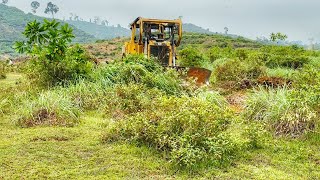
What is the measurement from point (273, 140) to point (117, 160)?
242 cm

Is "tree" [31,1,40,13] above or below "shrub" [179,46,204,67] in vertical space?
above

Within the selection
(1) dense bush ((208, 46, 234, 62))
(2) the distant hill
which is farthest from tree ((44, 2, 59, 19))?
(1) dense bush ((208, 46, 234, 62))

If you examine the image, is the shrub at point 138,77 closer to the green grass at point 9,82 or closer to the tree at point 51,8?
the green grass at point 9,82

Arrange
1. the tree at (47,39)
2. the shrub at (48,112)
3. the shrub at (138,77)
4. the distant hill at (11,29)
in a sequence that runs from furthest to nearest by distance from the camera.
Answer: the distant hill at (11,29)
the shrub at (138,77)
the tree at (47,39)
the shrub at (48,112)

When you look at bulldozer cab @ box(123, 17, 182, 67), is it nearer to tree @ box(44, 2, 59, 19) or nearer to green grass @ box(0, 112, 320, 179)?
green grass @ box(0, 112, 320, 179)

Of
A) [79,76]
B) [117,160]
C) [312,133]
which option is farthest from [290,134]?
[79,76]

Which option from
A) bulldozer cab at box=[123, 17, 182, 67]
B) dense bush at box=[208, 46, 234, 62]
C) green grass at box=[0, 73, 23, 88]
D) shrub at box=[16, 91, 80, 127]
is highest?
bulldozer cab at box=[123, 17, 182, 67]

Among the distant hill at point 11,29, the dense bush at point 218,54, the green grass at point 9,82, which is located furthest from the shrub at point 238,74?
the distant hill at point 11,29

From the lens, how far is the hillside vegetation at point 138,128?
507 centimetres

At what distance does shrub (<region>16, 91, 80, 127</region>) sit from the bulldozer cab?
23.6 ft

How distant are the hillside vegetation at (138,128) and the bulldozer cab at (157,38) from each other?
4.97 meters

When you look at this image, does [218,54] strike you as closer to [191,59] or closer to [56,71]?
[191,59]

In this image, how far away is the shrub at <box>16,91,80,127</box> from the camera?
718 cm

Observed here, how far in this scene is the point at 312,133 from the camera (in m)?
6.54
